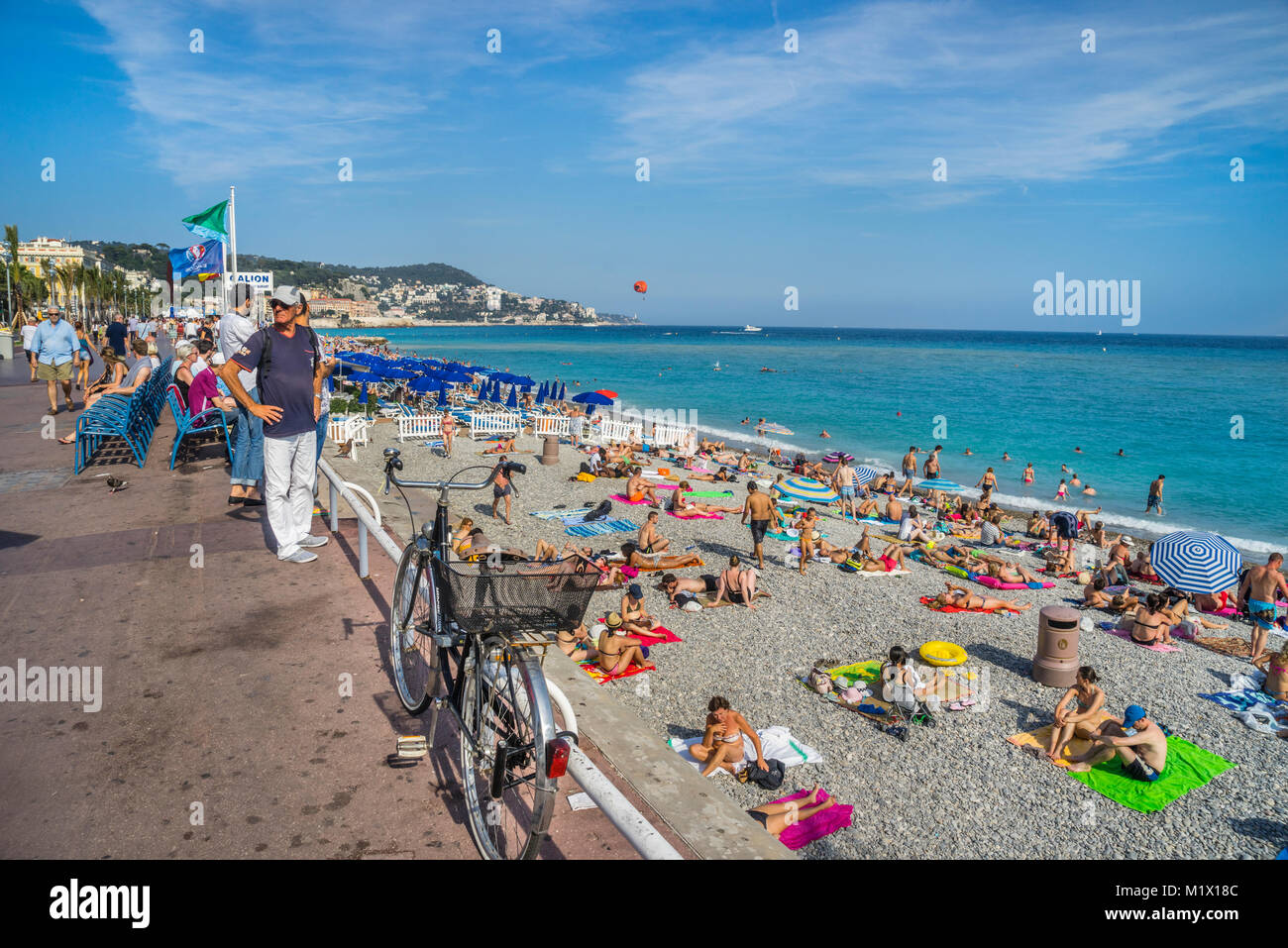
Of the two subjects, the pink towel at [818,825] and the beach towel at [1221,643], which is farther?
the beach towel at [1221,643]

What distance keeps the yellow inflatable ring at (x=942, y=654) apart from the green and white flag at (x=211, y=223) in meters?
17.1

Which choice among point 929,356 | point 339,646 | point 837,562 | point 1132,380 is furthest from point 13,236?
point 929,356

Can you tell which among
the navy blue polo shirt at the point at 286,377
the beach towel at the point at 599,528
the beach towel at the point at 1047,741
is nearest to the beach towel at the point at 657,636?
the beach towel at the point at 1047,741

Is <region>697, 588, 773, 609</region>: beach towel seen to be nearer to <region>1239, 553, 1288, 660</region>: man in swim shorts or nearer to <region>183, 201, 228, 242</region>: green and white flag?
<region>1239, 553, 1288, 660</region>: man in swim shorts

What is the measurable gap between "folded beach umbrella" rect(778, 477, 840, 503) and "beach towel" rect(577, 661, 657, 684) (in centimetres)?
1126

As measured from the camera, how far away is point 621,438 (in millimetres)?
28219

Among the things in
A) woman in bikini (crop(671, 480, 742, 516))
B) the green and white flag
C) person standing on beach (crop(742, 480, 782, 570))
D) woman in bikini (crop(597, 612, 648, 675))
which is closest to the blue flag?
the green and white flag

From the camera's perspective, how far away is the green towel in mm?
7113

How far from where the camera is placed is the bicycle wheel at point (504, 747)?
2393 millimetres
